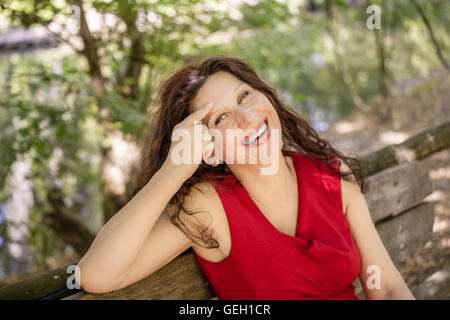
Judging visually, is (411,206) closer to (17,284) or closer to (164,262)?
(164,262)

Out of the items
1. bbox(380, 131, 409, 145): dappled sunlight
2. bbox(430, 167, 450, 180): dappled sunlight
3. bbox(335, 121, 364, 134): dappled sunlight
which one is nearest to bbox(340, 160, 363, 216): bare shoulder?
bbox(430, 167, 450, 180): dappled sunlight

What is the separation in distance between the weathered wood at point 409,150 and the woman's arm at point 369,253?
600mm

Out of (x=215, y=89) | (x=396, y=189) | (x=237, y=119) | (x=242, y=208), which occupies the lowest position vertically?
(x=396, y=189)

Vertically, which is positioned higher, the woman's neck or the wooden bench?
the woman's neck

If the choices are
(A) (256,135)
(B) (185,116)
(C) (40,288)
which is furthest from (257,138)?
(C) (40,288)

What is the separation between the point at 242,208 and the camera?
5.98 feet

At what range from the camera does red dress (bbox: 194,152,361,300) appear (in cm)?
179

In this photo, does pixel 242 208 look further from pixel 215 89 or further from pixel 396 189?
pixel 396 189

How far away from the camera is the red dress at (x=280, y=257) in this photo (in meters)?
1.79

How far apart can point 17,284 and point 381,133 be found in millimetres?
5757

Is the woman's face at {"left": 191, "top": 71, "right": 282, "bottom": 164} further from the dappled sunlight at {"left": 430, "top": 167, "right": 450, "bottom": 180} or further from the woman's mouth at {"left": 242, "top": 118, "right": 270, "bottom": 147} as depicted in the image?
the dappled sunlight at {"left": 430, "top": 167, "right": 450, "bottom": 180}

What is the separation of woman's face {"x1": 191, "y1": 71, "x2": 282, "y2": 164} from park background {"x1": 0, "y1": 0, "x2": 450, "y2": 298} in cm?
62

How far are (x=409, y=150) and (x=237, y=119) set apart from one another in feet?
5.01

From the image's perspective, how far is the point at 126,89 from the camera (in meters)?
3.85
